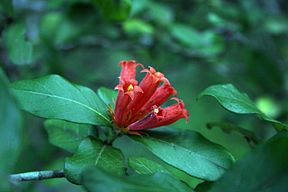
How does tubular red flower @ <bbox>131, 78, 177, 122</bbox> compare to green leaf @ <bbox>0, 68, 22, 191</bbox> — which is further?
tubular red flower @ <bbox>131, 78, 177, 122</bbox>

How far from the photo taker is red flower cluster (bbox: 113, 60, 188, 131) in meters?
1.29

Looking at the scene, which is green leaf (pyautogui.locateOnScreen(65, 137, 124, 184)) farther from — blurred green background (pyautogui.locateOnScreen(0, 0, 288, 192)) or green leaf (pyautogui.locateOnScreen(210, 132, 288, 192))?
blurred green background (pyautogui.locateOnScreen(0, 0, 288, 192))

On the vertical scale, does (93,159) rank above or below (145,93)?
below

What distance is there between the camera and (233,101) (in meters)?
1.27

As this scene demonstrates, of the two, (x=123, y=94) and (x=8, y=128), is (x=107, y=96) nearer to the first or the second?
(x=123, y=94)

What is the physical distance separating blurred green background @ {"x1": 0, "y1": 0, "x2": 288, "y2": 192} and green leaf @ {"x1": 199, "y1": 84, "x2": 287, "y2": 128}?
108 centimetres

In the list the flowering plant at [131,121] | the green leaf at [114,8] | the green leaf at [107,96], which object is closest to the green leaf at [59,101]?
the flowering plant at [131,121]

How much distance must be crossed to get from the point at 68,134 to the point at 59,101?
270 mm

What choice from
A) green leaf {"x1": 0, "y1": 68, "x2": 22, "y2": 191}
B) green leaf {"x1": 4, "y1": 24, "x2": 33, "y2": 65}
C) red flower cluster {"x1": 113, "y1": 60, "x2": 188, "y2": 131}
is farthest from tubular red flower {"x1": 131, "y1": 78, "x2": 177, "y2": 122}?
green leaf {"x1": 4, "y1": 24, "x2": 33, "y2": 65}

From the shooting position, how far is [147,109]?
4.33ft

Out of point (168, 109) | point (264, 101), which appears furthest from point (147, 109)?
point (264, 101)

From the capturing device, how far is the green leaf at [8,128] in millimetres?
860

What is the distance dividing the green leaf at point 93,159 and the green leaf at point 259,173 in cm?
25

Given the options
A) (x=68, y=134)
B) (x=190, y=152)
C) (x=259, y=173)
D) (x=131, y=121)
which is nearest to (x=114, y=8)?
(x=68, y=134)
